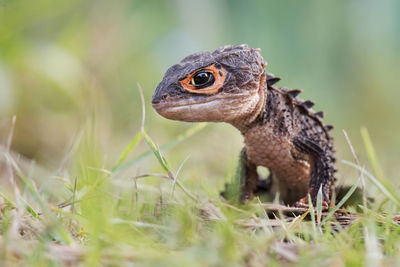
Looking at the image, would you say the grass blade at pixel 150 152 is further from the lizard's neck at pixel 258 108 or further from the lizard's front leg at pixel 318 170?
the lizard's front leg at pixel 318 170

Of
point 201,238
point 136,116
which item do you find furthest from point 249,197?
point 136,116

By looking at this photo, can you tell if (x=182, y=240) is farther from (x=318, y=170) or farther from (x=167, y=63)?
(x=167, y=63)

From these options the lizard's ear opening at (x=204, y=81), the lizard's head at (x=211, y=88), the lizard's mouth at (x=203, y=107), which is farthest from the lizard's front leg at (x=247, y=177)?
the lizard's ear opening at (x=204, y=81)

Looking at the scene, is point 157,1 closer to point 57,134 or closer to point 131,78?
point 131,78

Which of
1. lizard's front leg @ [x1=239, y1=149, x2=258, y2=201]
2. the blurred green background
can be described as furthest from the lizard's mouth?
lizard's front leg @ [x1=239, y1=149, x2=258, y2=201]

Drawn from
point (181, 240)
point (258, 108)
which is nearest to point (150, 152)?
point (258, 108)

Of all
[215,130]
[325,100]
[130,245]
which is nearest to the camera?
[130,245]
